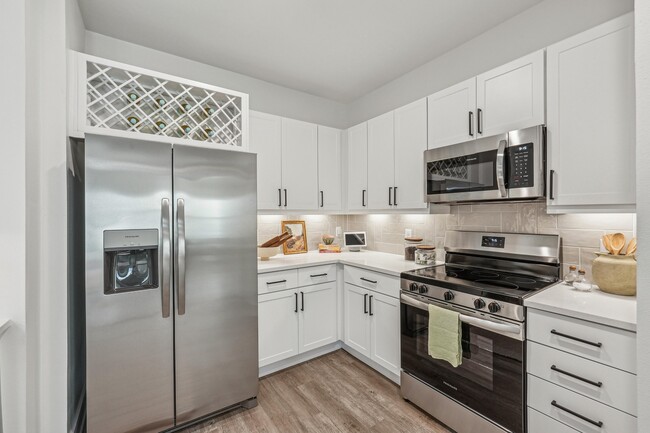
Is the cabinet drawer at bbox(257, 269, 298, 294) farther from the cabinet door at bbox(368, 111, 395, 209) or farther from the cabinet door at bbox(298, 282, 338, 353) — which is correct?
the cabinet door at bbox(368, 111, 395, 209)

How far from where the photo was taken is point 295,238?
125 inches

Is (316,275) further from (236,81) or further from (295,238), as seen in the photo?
(236,81)

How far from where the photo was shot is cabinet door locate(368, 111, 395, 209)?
271 cm

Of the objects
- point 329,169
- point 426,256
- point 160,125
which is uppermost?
point 160,125

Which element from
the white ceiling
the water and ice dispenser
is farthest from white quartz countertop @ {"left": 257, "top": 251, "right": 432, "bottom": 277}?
the white ceiling

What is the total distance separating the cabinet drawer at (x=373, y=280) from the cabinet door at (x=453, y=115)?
3.70 ft

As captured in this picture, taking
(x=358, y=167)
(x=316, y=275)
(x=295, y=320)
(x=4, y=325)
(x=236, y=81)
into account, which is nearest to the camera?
(x=4, y=325)

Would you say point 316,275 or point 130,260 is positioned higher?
point 130,260

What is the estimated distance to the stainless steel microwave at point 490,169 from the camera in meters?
1.70

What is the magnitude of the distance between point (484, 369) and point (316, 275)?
1.45 m

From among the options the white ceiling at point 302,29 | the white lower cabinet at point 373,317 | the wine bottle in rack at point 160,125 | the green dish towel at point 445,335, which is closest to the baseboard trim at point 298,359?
the white lower cabinet at point 373,317

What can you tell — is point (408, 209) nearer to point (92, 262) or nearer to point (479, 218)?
point (479, 218)

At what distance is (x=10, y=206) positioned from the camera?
1352 mm

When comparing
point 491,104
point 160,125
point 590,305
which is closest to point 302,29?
point 160,125
